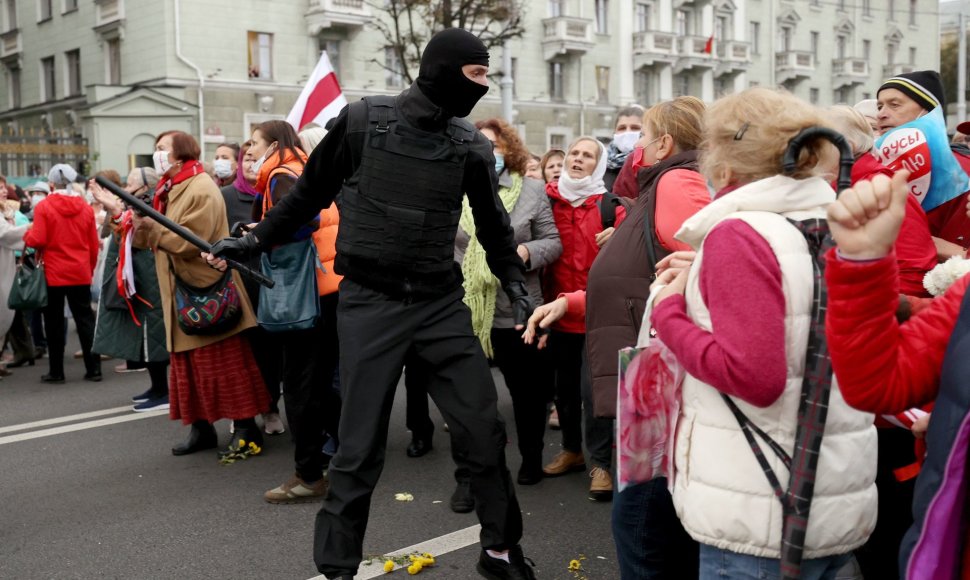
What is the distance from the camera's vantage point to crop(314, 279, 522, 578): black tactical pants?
369cm

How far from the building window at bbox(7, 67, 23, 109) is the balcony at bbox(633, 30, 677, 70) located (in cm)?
2455

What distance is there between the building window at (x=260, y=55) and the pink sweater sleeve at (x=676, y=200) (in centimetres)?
3053

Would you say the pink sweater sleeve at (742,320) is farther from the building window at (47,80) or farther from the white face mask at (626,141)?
the building window at (47,80)

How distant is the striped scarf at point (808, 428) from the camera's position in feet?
6.81

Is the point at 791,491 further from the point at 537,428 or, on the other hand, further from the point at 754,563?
the point at 537,428

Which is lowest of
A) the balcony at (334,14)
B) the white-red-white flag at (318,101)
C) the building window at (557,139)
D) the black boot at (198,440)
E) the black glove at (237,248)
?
the black boot at (198,440)

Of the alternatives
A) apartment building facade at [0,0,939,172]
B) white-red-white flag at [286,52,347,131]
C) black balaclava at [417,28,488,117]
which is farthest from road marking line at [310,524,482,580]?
apartment building facade at [0,0,939,172]

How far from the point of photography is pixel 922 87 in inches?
155

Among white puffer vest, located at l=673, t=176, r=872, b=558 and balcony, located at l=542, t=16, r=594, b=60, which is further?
balcony, located at l=542, t=16, r=594, b=60

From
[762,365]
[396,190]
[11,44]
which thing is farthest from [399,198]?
[11,44]

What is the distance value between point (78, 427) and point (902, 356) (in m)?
6.42

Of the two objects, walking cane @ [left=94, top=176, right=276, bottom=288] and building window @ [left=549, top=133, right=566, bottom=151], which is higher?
building window @ [left=549, top=133, right=566, bottom=151]

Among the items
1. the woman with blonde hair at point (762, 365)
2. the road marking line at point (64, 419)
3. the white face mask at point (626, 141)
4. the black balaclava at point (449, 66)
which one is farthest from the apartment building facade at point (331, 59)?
the woman with blonde hair at point (762, 365)

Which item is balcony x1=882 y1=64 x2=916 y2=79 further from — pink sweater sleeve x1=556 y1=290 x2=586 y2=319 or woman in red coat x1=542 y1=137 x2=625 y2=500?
pink sweater sleeve x1=556 y1=290 x2=586 y2=319
